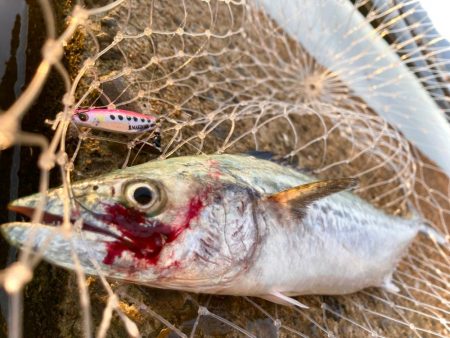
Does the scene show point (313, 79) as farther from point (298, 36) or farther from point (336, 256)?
point (336, 256)

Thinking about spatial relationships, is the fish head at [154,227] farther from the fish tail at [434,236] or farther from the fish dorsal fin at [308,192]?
the fish tail at [434,236]

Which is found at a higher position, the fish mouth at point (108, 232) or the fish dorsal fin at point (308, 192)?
the fish dorsal fin at point (308, 192)

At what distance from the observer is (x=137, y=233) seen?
1.71m

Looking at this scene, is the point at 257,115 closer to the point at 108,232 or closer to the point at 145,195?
the point at 145,195

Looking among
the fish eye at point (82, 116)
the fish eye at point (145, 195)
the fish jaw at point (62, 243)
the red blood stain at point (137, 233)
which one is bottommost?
the fish jaw at point (62, 243)

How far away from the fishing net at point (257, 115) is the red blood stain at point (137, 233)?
20cm

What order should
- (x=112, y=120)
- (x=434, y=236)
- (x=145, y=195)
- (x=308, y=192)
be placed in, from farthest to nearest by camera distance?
(x=434, y=236)
(x=112, y=120)
(x=308, y=192)
(x=145, y=195)

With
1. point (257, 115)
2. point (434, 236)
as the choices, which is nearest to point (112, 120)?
point (257, 115)

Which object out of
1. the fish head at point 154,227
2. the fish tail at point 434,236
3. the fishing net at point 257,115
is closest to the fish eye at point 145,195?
the fish head at point 154,227

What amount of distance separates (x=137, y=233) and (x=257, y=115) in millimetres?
1680

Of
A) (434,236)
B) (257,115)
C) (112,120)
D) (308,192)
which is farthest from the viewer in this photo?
(434,236)

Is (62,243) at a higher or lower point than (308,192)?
lower

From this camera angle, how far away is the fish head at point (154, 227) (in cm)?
165

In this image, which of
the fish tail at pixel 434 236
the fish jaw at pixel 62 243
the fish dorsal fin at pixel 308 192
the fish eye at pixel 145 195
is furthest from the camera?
the fish tail at pixel 434 236
